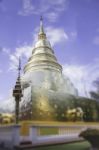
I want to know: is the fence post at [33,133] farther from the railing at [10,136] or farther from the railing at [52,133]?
the railing at [10,136]

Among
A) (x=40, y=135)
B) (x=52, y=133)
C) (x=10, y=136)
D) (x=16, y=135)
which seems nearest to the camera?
(x=16, y=135)

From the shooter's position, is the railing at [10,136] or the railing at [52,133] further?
the railing at [52,133]

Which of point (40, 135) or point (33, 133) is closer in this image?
point (33, 133)

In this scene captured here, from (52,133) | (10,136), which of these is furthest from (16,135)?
(52,133)

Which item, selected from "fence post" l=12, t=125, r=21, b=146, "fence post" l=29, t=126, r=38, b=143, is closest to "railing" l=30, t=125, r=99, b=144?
"fence post" l=29, t=126, r=38, b=143

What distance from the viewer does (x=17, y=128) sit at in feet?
47.0

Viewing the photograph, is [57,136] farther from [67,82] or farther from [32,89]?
[67,82]

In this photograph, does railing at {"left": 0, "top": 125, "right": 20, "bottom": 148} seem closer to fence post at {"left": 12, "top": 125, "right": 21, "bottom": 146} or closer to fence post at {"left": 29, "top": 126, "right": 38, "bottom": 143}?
fence post at {"left": 12, "top": 125, "right": 21, "bottom": 146}

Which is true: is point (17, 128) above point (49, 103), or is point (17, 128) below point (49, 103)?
below

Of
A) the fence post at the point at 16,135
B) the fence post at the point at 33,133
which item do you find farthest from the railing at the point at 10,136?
the fence post at the point at 33,133

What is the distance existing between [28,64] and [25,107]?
31.4ft

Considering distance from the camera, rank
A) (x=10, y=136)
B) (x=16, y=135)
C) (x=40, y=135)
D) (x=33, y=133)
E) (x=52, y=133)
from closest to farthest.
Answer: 1. (x=16, y=135)
2. (x=10, y=136)
3. (x=33, y=133)
4. (x=40, y=135)
5. (x=52, y=133)

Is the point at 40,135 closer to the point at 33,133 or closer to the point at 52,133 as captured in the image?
the point at 33,133

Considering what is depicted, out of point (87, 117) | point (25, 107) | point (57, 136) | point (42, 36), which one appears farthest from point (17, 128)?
point (42, 36)
